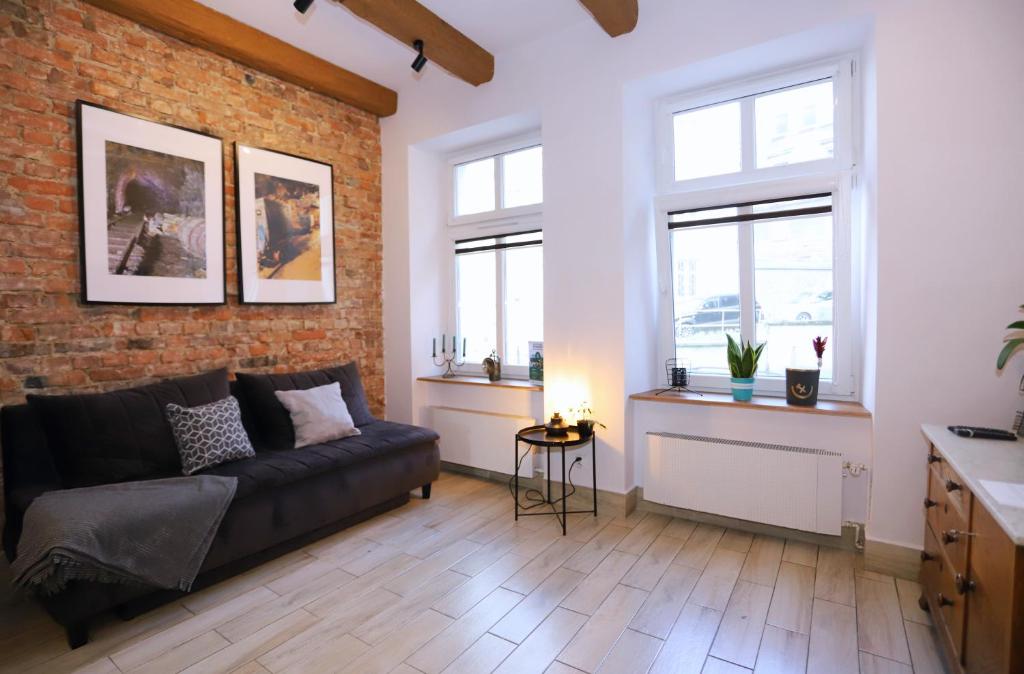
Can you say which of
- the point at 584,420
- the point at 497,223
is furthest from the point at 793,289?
the point at 497,223

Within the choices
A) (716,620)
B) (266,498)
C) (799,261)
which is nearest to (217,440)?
(266,498)

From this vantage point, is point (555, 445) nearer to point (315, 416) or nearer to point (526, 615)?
point (526, 615)

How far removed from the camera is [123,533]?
2096mm

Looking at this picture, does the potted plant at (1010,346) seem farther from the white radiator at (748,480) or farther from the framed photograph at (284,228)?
the framed photograph at (284,228)

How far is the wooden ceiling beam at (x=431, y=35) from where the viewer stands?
2951 mm

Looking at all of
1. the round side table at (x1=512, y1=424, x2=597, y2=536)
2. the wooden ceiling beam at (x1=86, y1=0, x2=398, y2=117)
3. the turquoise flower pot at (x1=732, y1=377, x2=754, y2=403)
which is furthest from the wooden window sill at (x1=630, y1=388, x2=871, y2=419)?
the wooden ceiling beam at (x1=86, y1=0, x2=398, y2=117)

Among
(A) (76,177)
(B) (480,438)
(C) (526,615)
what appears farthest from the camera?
(B) (480,438)

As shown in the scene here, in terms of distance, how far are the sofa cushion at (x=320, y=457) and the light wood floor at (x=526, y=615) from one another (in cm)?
46

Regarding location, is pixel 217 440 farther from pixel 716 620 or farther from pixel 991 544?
pixel 991 544

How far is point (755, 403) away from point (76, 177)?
158 inches

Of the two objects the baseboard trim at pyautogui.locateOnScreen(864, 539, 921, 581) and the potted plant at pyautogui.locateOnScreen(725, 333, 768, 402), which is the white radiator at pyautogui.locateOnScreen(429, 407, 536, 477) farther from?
the baseboard trim at pyautogui.locateOnScreen(864, 539, 921, 581)

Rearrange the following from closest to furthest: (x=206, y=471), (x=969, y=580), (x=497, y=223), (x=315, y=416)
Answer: (x=969, y=580), (x=206, y=471), (x=315, y=416), (x=497, y=223)

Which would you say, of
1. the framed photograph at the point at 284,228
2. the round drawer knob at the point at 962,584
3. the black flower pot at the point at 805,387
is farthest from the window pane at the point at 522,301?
the round drawer knob at the point at 962,584

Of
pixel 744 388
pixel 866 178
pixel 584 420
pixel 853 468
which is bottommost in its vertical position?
pixel 853 468
